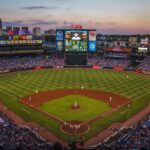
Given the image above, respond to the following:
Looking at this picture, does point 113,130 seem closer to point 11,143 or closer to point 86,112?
point 86,112

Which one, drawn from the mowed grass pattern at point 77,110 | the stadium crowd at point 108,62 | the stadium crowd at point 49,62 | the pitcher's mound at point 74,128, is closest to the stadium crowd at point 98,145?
the pitcher's mound at point 74,128

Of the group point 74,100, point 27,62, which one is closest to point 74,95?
point 74,100

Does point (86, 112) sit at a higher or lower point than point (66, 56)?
lower

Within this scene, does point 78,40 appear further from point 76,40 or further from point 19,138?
point 19,138

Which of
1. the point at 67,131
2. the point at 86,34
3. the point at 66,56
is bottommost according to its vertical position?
the point at 67,131

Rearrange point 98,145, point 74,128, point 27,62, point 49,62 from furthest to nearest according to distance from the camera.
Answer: point 49,62, point 27,62, point 74,128, point 98,145

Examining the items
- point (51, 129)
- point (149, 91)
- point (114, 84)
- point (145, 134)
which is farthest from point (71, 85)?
point (145, 134)

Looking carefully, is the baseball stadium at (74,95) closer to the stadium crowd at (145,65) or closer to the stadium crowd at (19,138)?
the stadium crowd at (145,65)
